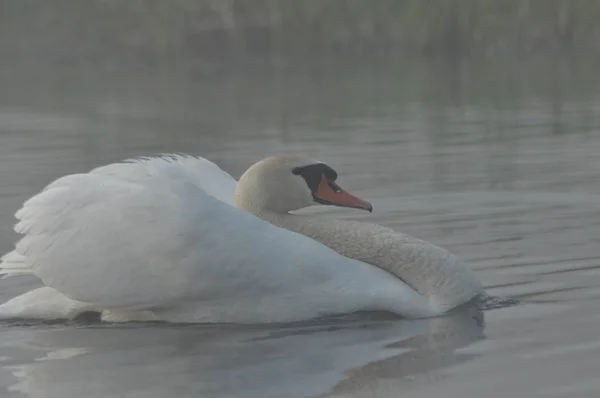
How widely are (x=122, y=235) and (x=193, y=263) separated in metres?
0.40

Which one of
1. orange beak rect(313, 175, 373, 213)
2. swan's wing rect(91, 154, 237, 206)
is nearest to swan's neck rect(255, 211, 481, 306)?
orange beak rect(313, 175, 373, 213)

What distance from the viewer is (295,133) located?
65.1 ft

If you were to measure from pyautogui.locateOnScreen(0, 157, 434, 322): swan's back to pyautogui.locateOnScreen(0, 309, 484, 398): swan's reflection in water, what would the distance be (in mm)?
123

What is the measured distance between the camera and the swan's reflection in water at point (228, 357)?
6262 mm

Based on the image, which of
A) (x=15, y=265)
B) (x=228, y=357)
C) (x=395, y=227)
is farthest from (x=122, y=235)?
(x=395, y=227)

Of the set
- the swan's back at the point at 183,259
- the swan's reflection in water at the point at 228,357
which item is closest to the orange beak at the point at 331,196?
the swan's back at the point at 183,259

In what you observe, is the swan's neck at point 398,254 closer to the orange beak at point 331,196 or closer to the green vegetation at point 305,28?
the orange beak at point 331,196

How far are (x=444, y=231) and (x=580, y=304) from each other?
2507 millimetres

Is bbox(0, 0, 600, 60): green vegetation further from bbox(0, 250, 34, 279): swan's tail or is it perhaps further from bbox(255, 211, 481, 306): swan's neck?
bbox(0, 250, 34, 279): swan's tail

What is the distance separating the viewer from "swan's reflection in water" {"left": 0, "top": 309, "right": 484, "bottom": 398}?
6262 millimetres

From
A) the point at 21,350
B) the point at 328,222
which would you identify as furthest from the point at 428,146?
the point at 21,350

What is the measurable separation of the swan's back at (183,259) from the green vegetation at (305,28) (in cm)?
3580

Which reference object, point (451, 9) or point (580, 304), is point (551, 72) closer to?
point (451, 9)

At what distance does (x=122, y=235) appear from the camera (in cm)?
736
